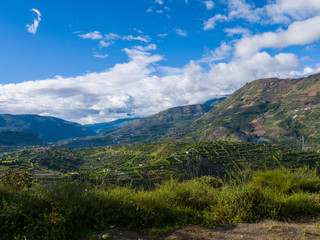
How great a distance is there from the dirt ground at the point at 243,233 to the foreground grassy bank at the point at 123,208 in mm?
408

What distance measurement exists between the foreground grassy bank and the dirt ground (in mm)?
408

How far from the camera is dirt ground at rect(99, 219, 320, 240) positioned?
6906 mm

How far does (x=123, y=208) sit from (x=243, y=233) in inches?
191

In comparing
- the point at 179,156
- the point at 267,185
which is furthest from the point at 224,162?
the point at 267,185

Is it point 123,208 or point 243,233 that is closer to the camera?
point 243,233

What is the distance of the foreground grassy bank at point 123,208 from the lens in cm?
682

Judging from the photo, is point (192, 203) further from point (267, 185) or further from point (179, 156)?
point (179, 156)

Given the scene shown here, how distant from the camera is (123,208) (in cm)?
814

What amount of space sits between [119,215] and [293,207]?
802 cm

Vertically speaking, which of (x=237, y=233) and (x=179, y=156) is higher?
(x=237, y=233)

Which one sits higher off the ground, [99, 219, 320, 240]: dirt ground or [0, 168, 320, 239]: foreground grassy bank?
[0, 168, 320, 239]: foreground grassy bank

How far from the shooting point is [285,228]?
7473 mm

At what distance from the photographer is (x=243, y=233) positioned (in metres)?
7.21

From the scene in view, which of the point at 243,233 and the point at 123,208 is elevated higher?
the point at 123,208
